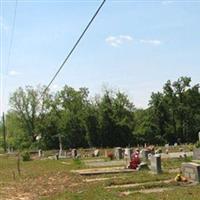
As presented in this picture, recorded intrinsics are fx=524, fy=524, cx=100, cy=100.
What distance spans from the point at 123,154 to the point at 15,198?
972 inches

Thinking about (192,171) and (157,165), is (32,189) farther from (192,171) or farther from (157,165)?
(192,171)

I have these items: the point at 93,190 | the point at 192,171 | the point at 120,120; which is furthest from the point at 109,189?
the point at 120,120

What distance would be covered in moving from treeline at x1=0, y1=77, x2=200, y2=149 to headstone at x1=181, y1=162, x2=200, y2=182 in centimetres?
6692

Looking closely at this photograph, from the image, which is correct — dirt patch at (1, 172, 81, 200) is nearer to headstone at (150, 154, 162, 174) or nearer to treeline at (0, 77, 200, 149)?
headstone at (150, 154, 162, 174)

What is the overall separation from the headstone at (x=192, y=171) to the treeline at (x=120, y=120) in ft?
220

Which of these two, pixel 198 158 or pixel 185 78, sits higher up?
pixel 185 78

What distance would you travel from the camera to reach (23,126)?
370 feet

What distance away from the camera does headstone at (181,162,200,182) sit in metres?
17.8

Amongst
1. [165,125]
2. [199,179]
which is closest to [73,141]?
[165,125]

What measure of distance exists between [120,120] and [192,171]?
70.9 meters

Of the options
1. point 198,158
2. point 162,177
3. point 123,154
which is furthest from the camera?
point 123,154

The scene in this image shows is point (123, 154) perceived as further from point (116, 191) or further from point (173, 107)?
point (173, 107)

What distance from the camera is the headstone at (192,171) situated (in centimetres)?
1778

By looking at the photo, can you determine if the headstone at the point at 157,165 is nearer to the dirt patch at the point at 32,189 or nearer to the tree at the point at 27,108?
the dirt patch at the point at 32,189
